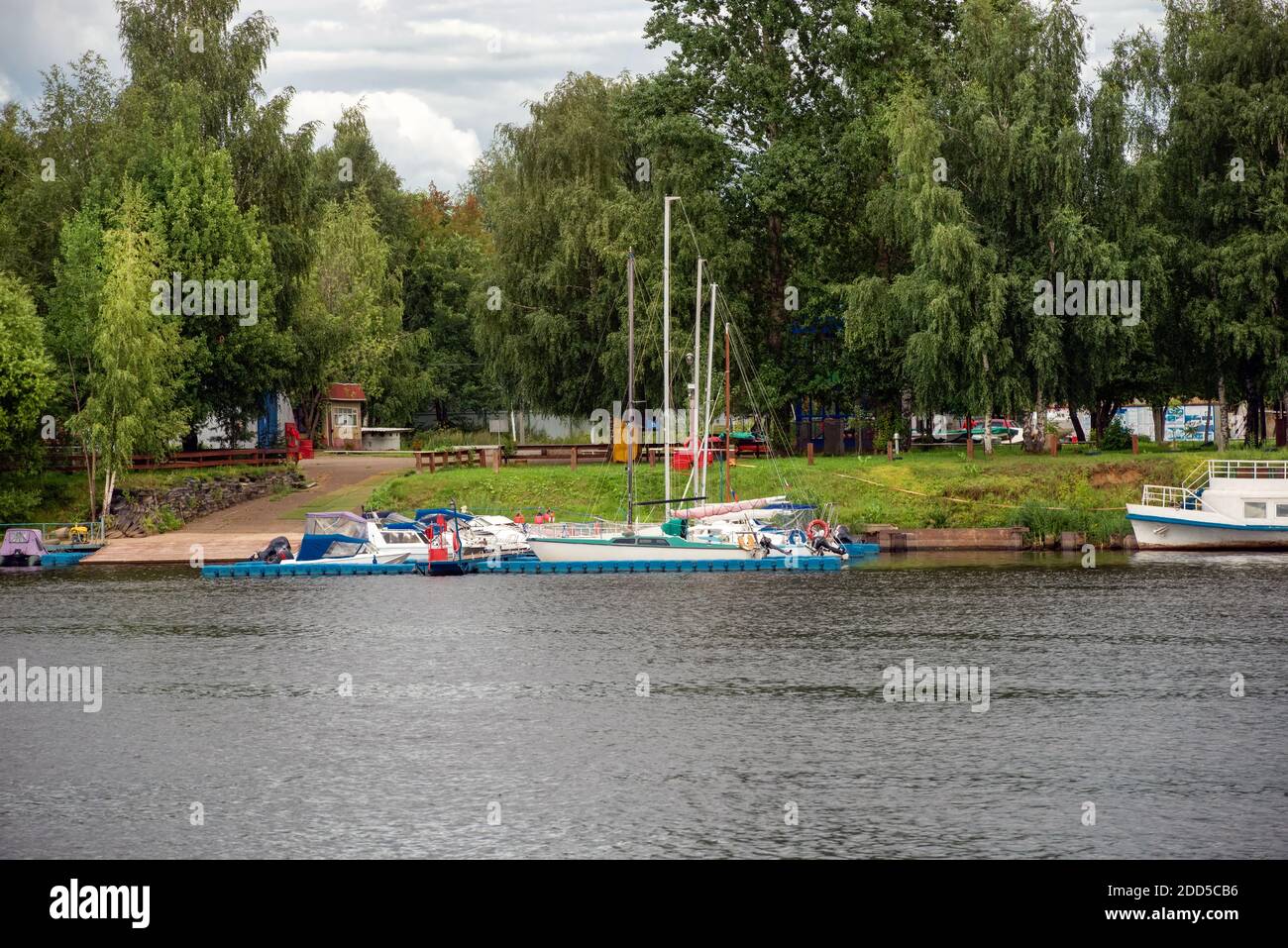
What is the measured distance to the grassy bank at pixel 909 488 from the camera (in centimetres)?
6450

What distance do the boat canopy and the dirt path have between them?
6.53 ft

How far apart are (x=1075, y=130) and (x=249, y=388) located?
39923 millimetres

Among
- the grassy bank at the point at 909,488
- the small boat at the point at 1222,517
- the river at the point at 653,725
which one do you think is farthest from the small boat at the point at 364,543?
the small boat at the point at 1222,517

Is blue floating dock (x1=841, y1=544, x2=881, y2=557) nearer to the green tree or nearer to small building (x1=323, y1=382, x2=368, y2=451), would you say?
the green tree

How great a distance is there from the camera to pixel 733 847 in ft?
72.4

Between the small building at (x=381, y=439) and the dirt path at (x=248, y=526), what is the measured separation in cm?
2543

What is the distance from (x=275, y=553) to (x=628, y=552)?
13.6 m

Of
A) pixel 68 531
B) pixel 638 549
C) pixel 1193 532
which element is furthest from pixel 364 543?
pixel 1193 532

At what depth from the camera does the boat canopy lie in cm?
5931

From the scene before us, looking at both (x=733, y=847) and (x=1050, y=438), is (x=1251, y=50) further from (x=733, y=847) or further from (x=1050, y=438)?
(x=733, y=847)

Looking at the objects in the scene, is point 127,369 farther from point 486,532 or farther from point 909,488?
point 909,488

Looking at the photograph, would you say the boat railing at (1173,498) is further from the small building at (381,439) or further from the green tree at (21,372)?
the small building at (381,439)

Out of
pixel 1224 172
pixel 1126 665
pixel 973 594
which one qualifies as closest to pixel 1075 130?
pixel 1224 172
